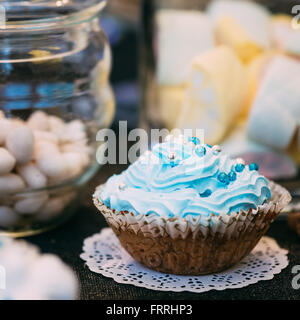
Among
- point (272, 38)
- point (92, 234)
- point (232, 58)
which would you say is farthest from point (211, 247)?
point (272, 38)

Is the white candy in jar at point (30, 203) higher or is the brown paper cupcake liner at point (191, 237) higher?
the brown paper cupcake liner at point (191, 237)

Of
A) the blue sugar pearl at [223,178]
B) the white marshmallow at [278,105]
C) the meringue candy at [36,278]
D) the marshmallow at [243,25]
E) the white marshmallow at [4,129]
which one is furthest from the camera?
the marshmallow at [243,25]

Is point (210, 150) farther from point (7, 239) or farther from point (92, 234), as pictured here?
point (7, 239)

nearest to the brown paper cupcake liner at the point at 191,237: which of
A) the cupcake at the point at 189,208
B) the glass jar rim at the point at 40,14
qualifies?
the cupcake at the point at 189,208

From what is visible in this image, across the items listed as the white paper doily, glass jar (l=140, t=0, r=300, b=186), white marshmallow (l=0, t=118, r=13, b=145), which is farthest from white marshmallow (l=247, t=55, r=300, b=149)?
white marshmallow (l=0, t=118, r=13, b=145)

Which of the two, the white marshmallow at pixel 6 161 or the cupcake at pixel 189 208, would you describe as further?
the white marshmallow at pixel 6 161

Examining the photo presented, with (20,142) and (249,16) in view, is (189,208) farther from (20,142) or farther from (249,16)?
(249,16)

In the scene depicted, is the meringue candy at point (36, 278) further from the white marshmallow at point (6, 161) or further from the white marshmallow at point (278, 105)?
the white marshmallow at point (278, 105)

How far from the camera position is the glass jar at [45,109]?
0.90m

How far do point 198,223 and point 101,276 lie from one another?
0.55 ft

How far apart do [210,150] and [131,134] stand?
72 cm

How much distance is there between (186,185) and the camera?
779 millimetres

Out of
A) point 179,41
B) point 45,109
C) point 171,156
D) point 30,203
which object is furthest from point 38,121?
point 179,41

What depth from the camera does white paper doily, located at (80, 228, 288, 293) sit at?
2.50 feet
